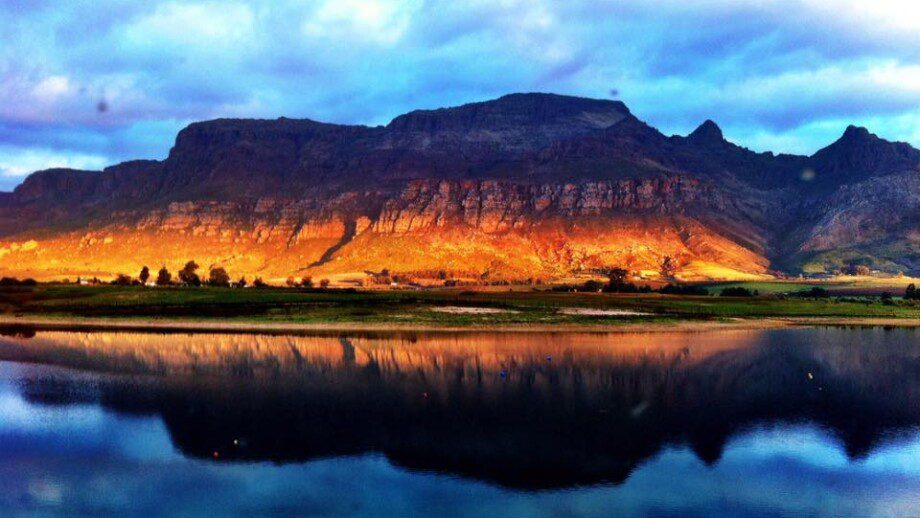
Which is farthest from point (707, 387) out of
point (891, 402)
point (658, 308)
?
point (658, 308)

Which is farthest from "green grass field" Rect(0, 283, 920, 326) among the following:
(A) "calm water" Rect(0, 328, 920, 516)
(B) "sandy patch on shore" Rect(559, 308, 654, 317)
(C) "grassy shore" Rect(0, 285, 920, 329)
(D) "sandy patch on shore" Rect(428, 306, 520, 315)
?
(A) "calm water" Rect(0, 328, 920, 516)

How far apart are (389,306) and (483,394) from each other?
55709 mm

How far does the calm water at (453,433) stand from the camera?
83.8 ft

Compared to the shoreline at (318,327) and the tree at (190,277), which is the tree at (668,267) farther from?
the tree at (190,277)

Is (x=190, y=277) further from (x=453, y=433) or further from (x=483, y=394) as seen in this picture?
(x=453, y=433)

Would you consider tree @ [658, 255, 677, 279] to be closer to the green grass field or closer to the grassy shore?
the green grass field

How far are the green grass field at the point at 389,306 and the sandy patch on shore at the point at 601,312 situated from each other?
92 centimetres

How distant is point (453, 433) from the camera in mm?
33375

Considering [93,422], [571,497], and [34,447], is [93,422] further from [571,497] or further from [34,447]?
[571,497]

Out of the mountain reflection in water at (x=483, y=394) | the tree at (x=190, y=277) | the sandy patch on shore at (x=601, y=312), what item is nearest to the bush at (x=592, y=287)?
the sandy patch on shore at (x=601, y=312)

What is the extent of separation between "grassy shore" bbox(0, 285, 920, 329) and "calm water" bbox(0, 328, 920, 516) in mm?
26791

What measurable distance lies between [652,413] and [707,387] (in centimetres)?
958

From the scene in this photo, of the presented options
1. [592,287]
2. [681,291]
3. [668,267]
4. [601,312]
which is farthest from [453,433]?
[668,267]

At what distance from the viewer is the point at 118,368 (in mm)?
50688
